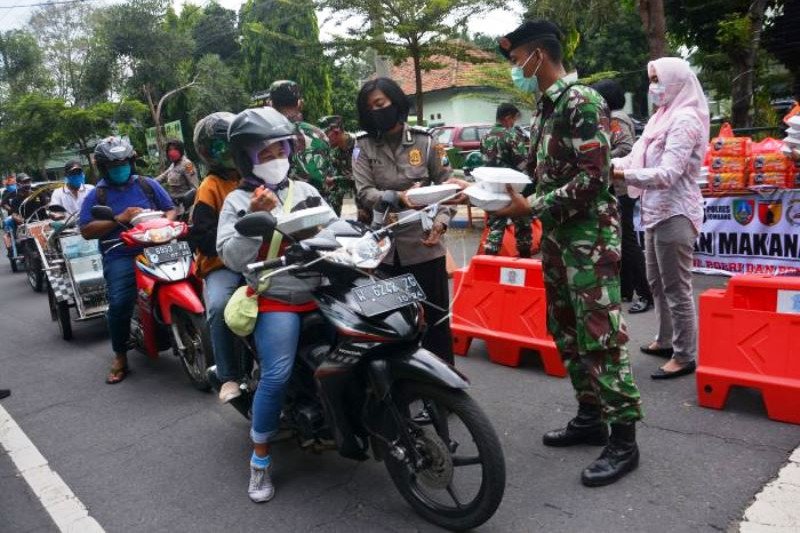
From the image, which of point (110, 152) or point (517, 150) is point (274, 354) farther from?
point (517, 150)

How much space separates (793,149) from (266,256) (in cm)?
483

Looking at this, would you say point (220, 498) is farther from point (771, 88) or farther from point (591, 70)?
point (591, 70)

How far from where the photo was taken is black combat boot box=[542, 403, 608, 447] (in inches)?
137

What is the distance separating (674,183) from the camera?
3.88 m

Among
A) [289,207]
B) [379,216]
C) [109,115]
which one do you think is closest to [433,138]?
[379,216]

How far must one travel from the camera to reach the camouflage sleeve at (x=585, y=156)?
9.44ft

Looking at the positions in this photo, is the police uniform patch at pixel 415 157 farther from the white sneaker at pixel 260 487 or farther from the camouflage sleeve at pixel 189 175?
the camouflage sleeve at pixel 189 175

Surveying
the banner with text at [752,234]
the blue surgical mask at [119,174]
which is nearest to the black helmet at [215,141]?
the blue surgical mask at [119,174]

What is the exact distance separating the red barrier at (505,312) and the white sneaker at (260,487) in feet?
6.25

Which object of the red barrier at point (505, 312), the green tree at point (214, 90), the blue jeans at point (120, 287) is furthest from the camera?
the green tree at point (214, 90)

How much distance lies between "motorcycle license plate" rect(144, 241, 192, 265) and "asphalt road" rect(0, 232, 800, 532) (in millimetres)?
1002

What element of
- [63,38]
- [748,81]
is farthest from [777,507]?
[63,38]

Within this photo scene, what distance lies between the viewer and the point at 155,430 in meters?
4.35

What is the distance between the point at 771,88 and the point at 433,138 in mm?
14039
